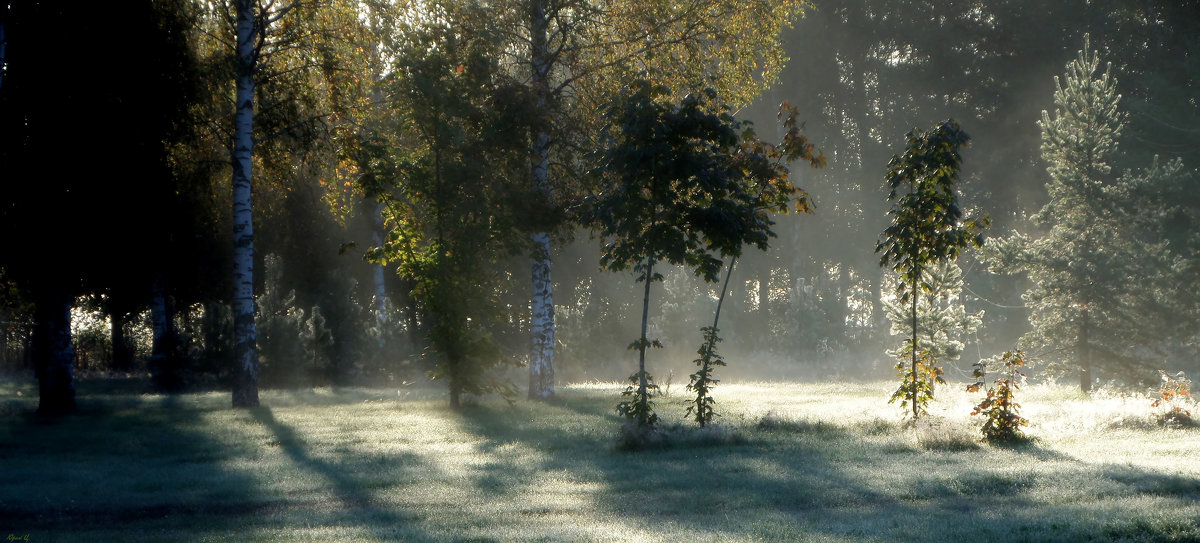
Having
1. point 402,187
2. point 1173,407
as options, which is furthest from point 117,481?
point 1173,407

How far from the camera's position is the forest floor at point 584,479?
27.2 ft

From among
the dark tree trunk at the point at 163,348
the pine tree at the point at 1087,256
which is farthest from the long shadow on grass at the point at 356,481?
the pine tree at the point at 1087,256

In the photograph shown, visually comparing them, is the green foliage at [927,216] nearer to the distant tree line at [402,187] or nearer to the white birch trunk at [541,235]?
the distant tree line at [402,187]

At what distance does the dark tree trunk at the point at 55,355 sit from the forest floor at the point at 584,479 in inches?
54.3

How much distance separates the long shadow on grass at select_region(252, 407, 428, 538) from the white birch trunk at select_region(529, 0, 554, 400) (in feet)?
20.2

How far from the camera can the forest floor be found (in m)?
8.28

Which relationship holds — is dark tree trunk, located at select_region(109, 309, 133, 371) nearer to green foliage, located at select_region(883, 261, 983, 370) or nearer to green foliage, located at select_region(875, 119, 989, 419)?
green foliage, located at select_region(883, 261, 983, 370)

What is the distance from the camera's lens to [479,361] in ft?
60.3

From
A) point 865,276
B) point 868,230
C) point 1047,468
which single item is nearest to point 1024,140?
point 868,230

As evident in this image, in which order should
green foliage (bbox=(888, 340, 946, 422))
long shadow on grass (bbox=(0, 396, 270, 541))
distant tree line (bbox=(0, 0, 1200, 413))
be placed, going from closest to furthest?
long shadow on grass (bbox=(0, 396, 270, 541)) < green foliage (bbox=(888, 340, 946, 422)) < distant tree line (bbox=(0, 0, 1200, 413))

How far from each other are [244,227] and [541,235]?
6.02 meters

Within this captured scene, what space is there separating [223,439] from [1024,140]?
137 feet

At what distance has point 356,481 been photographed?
11.0 meters

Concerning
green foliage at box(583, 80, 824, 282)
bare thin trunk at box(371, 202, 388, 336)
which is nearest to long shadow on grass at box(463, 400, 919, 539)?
green foliage at box(583, 80, 824, 282)
